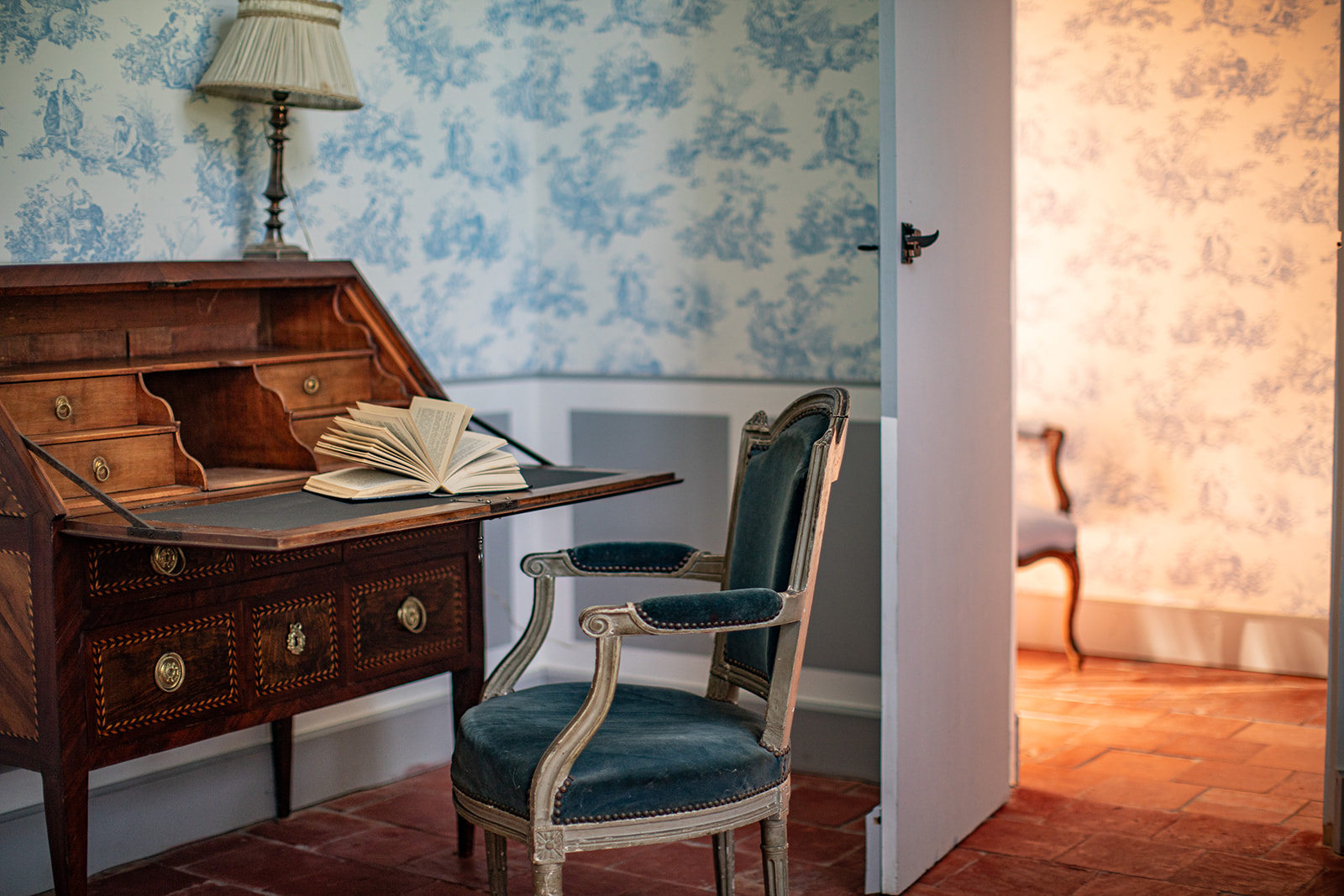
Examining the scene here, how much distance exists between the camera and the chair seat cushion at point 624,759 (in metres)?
1.93

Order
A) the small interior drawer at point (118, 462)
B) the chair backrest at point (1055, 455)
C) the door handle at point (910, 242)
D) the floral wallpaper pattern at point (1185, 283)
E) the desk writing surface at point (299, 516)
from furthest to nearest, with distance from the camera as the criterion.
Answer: the chair backrest at point (1055, 455), the floral wallpaper pattern at point (1185, 283), the door handle at point (910, 242), the small interior drawer at point (118, 462), the desk writing surface at point (299, 516)

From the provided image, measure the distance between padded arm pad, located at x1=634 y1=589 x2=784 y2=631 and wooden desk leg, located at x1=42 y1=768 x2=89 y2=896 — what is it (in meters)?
0.93

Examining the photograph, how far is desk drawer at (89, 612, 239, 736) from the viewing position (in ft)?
7.00

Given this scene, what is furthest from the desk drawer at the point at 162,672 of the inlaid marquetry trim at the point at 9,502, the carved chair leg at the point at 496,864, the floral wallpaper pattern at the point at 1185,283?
the floral wallpaper pattern at the point at 1185,283

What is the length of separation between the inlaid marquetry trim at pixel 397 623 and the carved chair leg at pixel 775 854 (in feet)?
2.99

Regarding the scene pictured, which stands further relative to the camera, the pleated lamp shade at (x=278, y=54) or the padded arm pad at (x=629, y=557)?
the pleated lamp shade at (x=278, y=54)

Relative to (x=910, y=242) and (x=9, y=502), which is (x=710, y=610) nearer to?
(x=910, y=242)

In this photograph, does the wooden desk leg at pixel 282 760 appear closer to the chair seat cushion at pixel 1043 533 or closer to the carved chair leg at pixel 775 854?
the carved chair leg at pixel 775 854

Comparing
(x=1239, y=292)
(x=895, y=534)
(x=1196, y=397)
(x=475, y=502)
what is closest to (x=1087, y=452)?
(x=1196, y=397)

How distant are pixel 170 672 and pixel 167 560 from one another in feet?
0.61

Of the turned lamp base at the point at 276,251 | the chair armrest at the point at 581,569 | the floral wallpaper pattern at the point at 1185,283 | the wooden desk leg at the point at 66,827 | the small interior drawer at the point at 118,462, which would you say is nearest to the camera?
the wooden desk leg at the point at 66,827

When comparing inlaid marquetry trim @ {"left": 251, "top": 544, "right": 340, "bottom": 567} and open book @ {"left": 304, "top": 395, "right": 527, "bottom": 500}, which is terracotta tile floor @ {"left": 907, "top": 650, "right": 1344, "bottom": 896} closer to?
open book @ {"left": 304, "top": 395, "right": 527, "bottom": 500}

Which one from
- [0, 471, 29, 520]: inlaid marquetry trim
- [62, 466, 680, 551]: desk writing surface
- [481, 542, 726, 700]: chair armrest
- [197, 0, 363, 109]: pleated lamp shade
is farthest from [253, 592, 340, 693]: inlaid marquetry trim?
[197, 0, 363, 109]: pleated lamp shade

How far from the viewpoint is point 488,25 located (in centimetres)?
359
